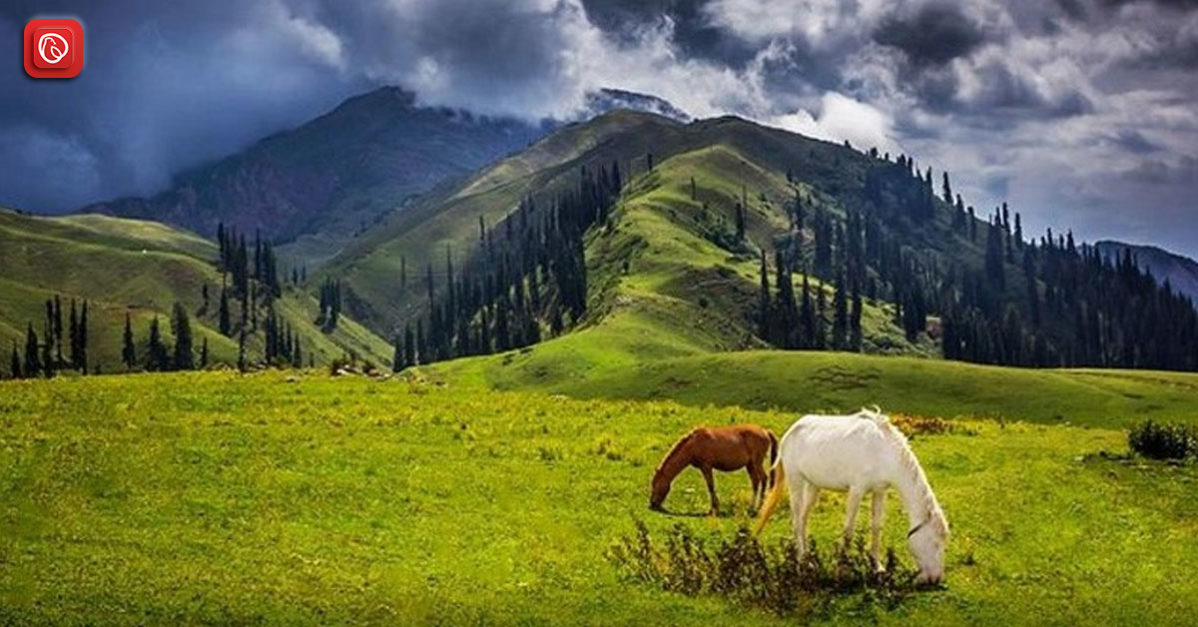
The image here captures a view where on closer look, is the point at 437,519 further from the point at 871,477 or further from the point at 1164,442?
the point at 1164,442

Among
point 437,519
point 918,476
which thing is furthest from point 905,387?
point 918,476

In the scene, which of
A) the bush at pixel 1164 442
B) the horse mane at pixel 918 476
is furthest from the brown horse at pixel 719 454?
the bush at pixel 1164 442

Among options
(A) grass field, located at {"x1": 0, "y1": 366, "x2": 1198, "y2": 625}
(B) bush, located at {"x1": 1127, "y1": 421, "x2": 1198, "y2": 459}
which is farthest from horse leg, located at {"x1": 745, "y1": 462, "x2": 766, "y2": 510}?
(B) bush, located at {"x1": 1127, "y1": 421, "x2": 1198, "y2": 459}

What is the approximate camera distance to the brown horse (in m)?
30.3

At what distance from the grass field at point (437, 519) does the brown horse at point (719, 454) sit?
1.14m

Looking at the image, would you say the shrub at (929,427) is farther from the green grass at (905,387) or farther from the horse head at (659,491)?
the green grass at (905,387)

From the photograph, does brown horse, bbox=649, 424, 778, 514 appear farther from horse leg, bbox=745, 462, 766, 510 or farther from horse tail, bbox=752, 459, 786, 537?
horse tail, bbox=752, 459, 786, 537

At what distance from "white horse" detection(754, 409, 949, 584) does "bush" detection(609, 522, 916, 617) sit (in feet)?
1.91

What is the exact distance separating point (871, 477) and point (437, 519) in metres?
11.9

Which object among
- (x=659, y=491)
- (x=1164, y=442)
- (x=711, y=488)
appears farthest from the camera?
(x=1164, y=442)

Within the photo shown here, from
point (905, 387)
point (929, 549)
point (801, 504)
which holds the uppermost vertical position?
point (905, 387)

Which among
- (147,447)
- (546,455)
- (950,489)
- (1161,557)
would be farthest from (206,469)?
(1161,557)

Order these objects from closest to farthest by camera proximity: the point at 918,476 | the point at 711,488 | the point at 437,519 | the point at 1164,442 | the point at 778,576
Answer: the point at 778,576
the point at 918,476
the point at 437,519
the point at 711,488
the point at 1164,442

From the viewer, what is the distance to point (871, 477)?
22.0 meters
